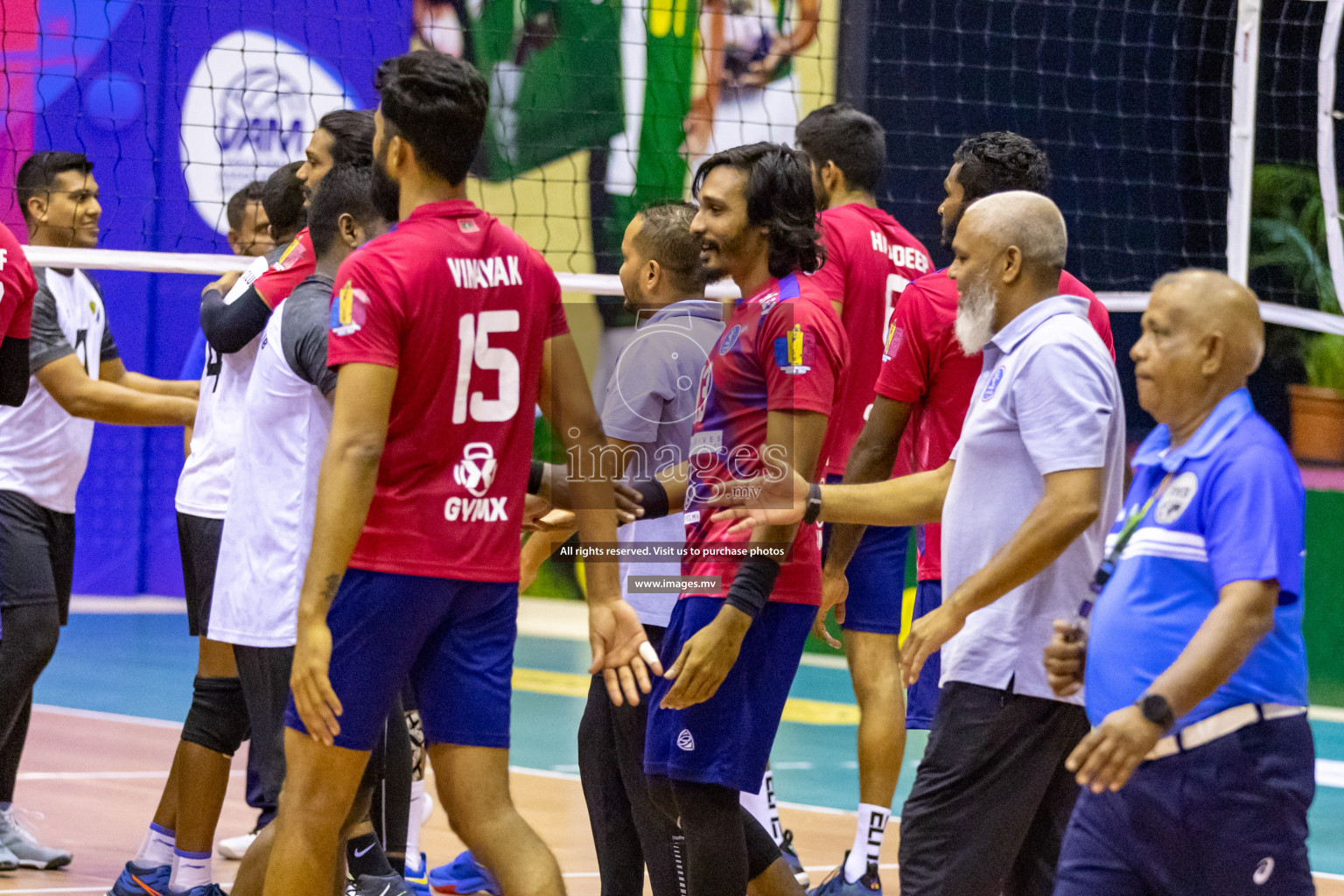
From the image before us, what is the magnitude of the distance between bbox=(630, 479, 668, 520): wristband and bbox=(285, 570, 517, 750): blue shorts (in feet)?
2.19

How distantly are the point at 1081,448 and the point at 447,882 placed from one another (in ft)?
9.93

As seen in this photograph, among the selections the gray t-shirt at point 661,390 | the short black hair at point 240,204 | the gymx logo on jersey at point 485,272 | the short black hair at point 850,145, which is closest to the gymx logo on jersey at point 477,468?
the gymx logo on jersey at point 485,272

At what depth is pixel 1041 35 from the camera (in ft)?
39.2

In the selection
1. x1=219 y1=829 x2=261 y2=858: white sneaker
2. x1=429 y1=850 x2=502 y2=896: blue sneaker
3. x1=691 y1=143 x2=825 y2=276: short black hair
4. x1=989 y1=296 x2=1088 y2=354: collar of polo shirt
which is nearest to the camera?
x1=989 y1=296 x2=1088 y2=354: collar of polo shirt

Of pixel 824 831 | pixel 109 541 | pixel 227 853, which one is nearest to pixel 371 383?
pixel 227 853

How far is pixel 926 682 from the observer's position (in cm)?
512

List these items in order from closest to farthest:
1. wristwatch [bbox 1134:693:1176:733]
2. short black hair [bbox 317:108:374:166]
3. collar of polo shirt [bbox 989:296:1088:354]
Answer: wristwatch [bbox 1134:693:1176:733] < collar of polo shirt [bbox 989:296:1088:354] < short black hair [bbox 317:108:374:166]

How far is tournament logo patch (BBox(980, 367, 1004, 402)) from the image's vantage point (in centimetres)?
366

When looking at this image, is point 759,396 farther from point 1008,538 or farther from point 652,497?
point 1008,538

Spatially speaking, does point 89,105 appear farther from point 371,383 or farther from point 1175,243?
point 371,383

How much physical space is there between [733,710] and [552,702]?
593cm

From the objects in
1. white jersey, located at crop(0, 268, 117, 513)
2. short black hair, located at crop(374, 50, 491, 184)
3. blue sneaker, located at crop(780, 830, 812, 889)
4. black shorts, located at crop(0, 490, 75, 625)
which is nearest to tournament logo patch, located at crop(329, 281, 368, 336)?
short black hair, located at crop(374, 50, 491, 184)

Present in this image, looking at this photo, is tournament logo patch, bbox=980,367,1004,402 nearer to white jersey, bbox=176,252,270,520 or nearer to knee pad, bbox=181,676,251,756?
white jersey, bbox=176,252,270,520

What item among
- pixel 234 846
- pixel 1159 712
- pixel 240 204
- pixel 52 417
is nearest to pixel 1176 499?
pixel 1159 712
